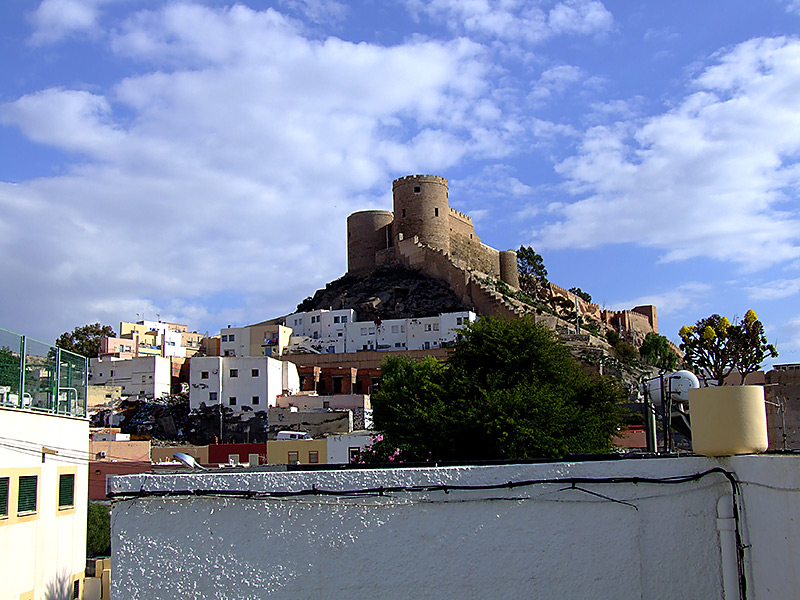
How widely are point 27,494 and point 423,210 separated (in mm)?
62527

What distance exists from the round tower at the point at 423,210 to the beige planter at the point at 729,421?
68.9 metres

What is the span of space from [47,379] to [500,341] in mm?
13856

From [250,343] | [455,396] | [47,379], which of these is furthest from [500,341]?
[250,343]

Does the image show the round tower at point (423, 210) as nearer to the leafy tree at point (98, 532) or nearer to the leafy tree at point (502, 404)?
the leafy tree at point (502, 404)

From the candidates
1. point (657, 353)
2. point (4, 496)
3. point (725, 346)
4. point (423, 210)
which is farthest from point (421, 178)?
point (4, 496)

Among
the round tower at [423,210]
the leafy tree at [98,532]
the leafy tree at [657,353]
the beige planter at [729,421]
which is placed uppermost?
the round tower at [423,210]

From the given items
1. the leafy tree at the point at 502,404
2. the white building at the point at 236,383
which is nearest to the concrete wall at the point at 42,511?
the leafy tree at the point at 502,404

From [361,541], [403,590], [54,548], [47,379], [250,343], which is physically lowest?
[54,548]

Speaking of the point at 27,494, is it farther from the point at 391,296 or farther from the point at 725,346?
the point at 391,296

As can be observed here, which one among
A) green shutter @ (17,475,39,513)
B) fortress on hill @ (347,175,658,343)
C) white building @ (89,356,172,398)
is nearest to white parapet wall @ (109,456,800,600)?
green shutter @ (17,475,39,513)

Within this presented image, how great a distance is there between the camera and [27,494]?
1426cm

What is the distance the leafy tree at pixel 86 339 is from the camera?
68.0 m

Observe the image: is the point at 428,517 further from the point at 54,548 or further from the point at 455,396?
the point at 455,396

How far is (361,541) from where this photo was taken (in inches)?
197
